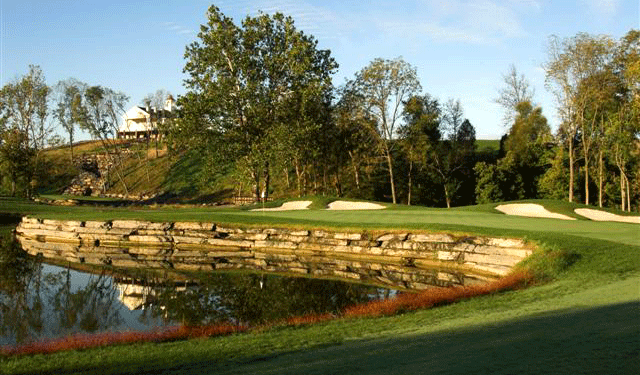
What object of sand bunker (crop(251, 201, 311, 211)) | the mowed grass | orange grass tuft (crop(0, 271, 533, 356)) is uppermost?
sand bunker (crop(251, 201, 311, 211))

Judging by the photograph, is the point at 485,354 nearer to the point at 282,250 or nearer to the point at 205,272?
the point at 205,272

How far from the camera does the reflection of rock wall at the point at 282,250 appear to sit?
20625mm

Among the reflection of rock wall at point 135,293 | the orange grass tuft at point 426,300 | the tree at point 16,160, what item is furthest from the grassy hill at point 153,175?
the orange grass tuft at point 426,300

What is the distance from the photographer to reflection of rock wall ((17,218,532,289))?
20625mm

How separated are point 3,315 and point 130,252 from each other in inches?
480

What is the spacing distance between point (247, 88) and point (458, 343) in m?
35.3

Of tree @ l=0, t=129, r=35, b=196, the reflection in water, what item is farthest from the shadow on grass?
tree @ l=0, t=129, r=35, b=196

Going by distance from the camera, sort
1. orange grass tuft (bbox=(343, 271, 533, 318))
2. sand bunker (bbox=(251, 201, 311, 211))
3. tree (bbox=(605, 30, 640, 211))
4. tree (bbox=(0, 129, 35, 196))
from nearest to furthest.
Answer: orange grass tuft (bbox=(343, 271, 533, 318)) → sand bunker (bbox=(251, 201, 311, 211)) → tree (bbox=(605, 30, 640, 211)) → tree (bbox=(0, 129, 35, 196))

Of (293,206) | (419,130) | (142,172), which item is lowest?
(293,206)

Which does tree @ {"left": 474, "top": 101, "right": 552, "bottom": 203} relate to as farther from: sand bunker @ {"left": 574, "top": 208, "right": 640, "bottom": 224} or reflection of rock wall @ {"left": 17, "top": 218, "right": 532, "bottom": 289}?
reflection of rock wall @ {"left": 17, "top": 218, "right": 532, "bottom": 289}

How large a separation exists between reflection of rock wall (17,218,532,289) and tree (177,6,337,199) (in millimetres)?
13119

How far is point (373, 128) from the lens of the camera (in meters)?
50.8

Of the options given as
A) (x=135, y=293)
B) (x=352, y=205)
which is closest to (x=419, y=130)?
(x=352, y=205)

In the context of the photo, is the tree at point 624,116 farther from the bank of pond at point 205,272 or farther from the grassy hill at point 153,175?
the bank of pond at point 205,272
